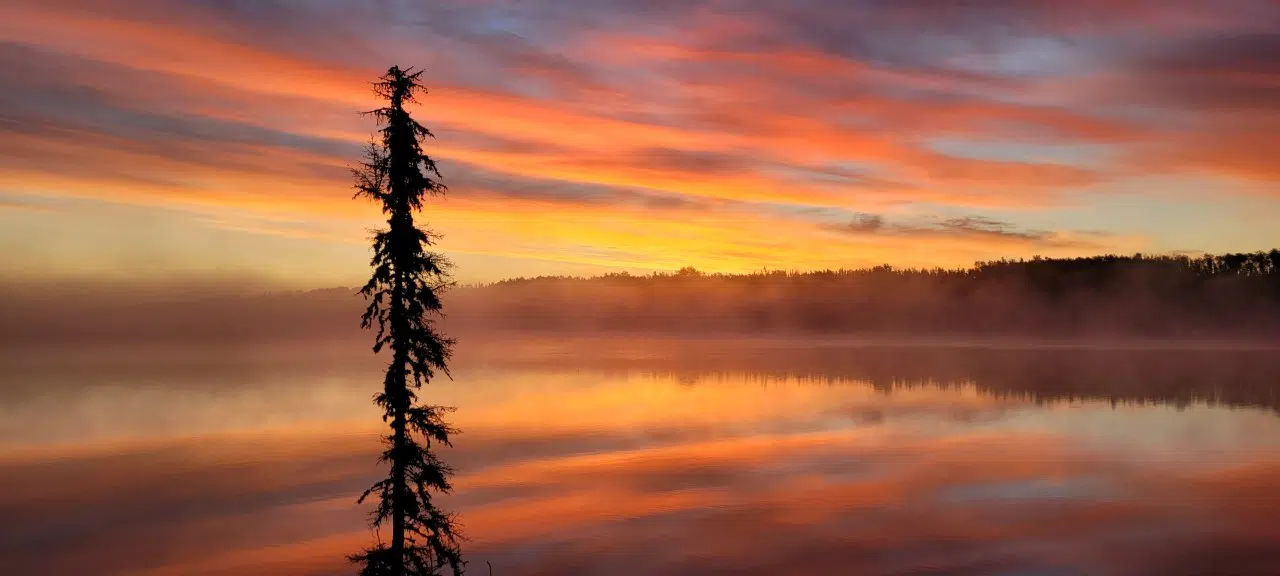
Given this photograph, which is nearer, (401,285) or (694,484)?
(401,285)

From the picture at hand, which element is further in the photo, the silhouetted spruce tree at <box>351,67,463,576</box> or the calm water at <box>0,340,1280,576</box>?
the calm water at <box>0,340,1280,576</box>

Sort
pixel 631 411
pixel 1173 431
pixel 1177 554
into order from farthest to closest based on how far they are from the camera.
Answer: pixel 631 411 < pixel 1173 431 < pixel 1177 554

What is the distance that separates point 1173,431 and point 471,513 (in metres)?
65.2

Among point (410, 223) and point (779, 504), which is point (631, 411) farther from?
point (410, 223)

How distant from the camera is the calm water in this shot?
1502 inches

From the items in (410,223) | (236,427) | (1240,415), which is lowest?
(1240,415)

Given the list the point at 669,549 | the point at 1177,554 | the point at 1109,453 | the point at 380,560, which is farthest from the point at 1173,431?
the point at 380,560

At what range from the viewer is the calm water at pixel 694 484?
3816 cm

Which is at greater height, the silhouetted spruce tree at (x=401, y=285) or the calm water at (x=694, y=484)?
the silhouetted spruce tree at (x=401, y=285)

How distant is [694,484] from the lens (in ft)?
180

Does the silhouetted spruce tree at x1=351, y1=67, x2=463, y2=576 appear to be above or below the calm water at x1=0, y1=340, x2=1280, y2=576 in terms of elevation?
above

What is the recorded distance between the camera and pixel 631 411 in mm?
101438

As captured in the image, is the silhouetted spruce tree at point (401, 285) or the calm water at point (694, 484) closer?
the silhouetted spruce tree at point (401, 285)

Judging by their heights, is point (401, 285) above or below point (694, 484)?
above
